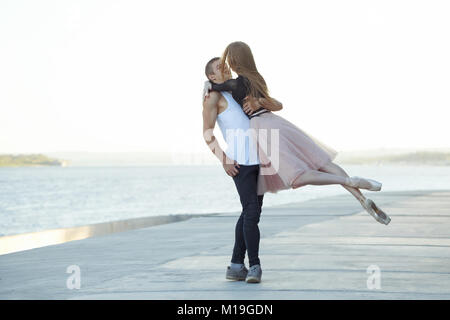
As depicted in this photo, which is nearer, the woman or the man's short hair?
the woman

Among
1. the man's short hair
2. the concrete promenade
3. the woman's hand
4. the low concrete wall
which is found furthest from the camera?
the low concrete wall

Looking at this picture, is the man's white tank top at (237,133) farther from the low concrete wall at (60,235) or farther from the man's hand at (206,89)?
the low concrete wall at (60,235)

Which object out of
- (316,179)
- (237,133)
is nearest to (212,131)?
(237,133)

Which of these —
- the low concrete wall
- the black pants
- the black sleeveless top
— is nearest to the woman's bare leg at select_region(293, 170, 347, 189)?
the black pants

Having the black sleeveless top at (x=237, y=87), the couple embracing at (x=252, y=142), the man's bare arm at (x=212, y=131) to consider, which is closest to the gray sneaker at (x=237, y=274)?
the couple embracing at (x=252, y=142)

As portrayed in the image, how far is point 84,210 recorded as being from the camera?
55188 millimetres

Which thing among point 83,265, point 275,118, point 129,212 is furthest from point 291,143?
point 129,212

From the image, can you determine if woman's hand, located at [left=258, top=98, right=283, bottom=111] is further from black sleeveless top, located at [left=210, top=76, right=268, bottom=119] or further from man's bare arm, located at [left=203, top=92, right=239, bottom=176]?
man's bare arm, located at [left=203, top=92, right=239, bottom=176]

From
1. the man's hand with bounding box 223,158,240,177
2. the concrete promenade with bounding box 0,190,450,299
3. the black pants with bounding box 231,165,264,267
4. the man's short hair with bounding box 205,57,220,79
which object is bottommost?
the concrete promenade with bounding box 0,190,450,299

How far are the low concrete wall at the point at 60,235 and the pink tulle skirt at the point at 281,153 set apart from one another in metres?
5.77

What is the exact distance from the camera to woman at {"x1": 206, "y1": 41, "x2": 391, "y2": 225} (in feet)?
17.5

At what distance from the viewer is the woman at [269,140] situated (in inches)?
210

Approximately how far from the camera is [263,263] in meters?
6.45
